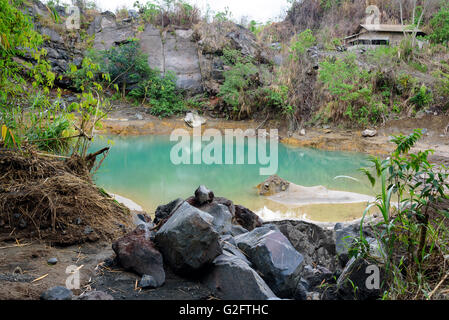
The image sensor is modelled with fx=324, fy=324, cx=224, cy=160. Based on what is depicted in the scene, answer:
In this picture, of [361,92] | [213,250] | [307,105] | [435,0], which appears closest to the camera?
[213,250]

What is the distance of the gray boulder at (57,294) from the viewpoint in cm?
143

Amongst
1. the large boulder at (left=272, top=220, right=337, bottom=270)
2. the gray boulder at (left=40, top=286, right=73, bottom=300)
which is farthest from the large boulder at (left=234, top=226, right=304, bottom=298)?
the gray boulder at (left=40, top=286, right=73, bottom=300)

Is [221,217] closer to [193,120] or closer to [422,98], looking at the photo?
[193,120]

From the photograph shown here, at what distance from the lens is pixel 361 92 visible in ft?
36.4

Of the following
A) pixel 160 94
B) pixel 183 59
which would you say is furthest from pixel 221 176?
pixel 183 59

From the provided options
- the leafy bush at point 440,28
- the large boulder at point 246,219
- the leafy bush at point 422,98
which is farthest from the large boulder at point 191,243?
the leafy bush at point 440,28

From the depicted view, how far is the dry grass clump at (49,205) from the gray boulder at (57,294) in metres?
0.81

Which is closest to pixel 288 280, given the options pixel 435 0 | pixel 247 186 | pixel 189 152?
pixel 247 186

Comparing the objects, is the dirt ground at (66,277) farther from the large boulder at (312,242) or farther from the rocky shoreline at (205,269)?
the large boulder at (312,242)

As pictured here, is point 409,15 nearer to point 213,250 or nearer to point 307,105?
point 307,105

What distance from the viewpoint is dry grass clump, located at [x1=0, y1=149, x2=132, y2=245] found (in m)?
2.26

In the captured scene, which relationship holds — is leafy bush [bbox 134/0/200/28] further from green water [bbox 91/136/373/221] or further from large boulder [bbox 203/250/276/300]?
large boulder [bbox 203/250/276/300]

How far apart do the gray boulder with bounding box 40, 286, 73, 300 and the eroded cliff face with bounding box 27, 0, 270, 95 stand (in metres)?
13.2
